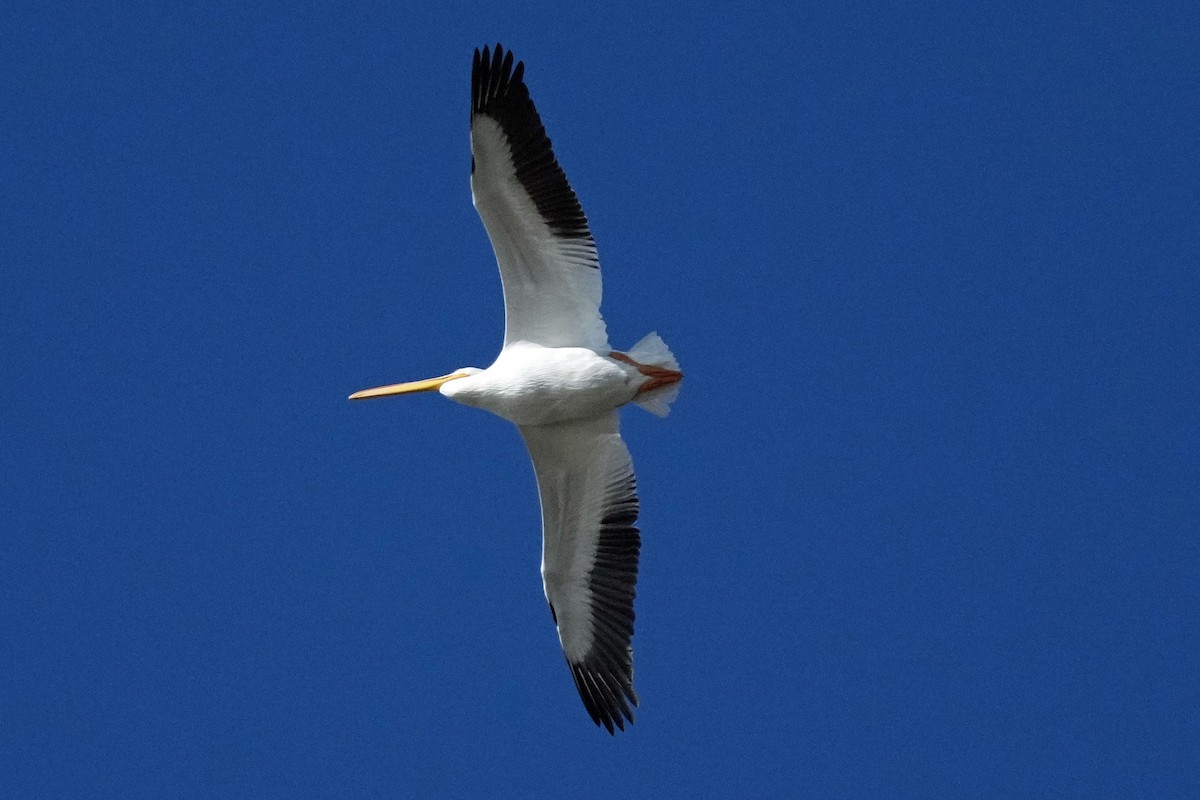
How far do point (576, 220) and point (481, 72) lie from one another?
3.07 ft

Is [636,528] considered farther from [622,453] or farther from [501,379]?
[501,379]

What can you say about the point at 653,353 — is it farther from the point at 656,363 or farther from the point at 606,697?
the point at 606,697

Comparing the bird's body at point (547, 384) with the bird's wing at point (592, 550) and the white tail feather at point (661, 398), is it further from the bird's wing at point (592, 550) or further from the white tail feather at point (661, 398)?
the bird's wing at point (592, 550)

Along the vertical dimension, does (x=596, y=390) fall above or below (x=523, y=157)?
below

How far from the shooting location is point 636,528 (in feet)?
35.8

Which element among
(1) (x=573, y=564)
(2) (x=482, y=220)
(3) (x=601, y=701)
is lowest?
(3) (x=601, y=701)

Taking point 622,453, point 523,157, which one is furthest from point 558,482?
point 523,157

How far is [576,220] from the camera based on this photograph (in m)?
10.3

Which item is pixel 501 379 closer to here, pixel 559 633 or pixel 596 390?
pixel 596 390

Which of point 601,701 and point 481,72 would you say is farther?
point 601,701

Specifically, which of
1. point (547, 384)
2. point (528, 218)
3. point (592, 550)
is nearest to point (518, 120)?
point (528, 218)

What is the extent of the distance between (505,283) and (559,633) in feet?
6.74

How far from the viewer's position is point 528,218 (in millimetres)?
10289

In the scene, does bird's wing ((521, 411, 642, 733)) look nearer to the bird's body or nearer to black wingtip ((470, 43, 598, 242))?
the bird's body
